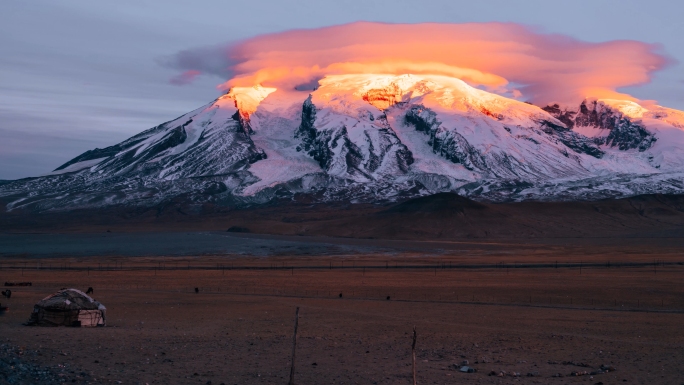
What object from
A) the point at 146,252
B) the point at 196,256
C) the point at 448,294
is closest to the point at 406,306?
the point at 448,294

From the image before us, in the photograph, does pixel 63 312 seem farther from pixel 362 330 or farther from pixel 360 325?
pixel 360 325

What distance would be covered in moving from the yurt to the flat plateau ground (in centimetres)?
97

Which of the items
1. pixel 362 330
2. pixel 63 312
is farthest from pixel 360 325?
pixel 63 312

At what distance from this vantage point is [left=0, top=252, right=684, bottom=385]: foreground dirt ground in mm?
28797

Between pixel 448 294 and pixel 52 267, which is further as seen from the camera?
pixel 52 267

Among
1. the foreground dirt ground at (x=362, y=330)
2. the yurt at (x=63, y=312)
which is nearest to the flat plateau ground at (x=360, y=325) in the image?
the foreground dirt ground at (x=362, y=330)

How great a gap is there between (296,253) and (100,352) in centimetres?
9304

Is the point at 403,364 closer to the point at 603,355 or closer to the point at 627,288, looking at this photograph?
the point at 603,355

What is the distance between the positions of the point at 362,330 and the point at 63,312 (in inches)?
573

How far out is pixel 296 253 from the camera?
124 metres

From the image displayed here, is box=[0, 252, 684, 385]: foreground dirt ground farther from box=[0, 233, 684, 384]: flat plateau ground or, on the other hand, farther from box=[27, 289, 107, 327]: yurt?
box=[27, 289, 107, 327]: yurt

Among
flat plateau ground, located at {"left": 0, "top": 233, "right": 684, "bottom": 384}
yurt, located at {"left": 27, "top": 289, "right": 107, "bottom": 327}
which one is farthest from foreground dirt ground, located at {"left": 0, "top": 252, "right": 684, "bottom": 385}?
yurt, located at {"left": 27, "top": 289, "right": 107, "bottom": 327}

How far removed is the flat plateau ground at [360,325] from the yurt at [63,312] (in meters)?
0.97

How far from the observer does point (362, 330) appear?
39750 mm
